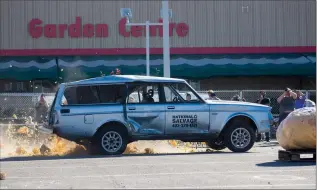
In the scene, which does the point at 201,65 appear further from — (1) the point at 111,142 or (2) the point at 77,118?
(2) the point at 77,118

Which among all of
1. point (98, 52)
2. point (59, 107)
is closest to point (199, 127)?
point (59, 107)

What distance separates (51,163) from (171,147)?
17.4 feet

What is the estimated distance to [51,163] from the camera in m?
14.7

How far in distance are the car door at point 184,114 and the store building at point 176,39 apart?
57.2ft

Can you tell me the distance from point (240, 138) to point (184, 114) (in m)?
1.48

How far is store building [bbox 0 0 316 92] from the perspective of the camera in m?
35.5

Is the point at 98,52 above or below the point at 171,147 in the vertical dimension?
above

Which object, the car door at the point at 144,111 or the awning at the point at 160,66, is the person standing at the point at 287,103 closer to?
the car door at the point at 144,111

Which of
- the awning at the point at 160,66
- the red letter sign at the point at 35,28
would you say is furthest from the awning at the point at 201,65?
the red letter sign at the point at 35,28

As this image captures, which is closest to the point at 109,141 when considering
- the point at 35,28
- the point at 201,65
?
the point at 201,65

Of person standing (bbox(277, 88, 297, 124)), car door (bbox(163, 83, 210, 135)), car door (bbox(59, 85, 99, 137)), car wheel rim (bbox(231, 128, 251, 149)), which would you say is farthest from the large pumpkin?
person standing (bbox(277, 88, 297, 124))

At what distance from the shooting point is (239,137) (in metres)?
17.4

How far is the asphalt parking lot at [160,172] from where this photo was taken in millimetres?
10812

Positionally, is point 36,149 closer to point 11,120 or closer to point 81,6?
point 11,120
